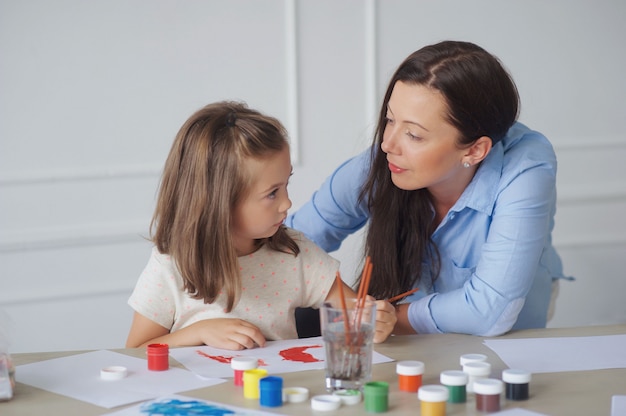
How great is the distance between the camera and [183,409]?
118 cm

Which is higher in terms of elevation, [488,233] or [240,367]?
[488,233]

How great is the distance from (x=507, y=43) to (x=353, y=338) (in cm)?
263

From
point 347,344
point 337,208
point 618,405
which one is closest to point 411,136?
point 337,208

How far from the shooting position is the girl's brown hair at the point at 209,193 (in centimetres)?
169

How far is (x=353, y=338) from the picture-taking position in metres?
1.28

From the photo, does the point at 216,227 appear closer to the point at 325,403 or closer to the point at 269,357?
the point at 269,357

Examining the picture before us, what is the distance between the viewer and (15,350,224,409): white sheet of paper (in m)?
1.27

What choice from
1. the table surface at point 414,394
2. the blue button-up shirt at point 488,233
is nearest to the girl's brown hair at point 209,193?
the table surface at point 414,394

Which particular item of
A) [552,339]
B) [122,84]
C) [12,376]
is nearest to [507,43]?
[122,84]

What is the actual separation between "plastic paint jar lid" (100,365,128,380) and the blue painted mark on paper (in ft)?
0.52

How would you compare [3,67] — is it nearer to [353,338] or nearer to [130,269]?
[130,269]

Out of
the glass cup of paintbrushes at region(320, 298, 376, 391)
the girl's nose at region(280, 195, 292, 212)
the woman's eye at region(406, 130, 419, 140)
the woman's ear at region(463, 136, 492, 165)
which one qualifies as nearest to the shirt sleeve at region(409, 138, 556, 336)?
the woman's ear at region(463, 136, 492, 165)

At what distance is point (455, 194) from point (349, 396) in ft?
3.08

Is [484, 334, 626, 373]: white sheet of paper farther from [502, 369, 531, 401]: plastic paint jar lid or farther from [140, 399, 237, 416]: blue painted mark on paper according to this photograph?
[140, 399, 237, 416]: blue painted mark on paper
